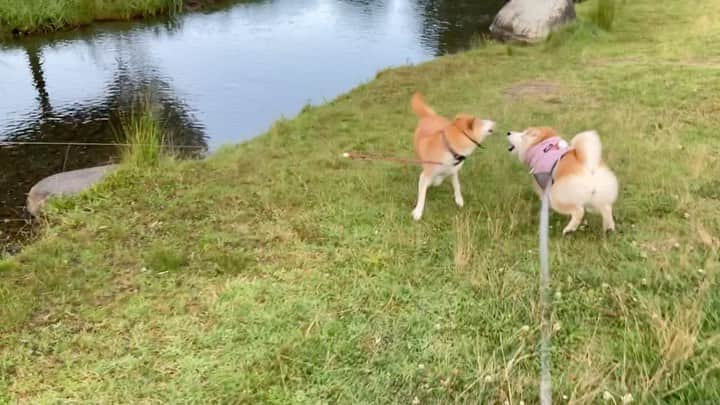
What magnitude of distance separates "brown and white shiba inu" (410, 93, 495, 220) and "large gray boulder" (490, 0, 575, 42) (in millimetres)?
7208

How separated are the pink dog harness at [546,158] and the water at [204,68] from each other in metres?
4.28

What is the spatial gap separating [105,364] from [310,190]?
2.34 metres

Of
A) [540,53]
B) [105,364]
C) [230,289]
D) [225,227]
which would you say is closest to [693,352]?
[230,289]

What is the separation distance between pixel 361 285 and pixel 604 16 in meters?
9.16

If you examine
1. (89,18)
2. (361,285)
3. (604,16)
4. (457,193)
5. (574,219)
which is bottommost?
(361,285)

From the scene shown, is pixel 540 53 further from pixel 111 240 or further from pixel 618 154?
pixel 111 240

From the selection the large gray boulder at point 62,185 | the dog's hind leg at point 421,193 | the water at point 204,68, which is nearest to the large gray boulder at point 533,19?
the water at point 204,68

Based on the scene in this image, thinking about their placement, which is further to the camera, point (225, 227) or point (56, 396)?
point (225, 227)

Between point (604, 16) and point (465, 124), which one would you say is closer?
point (465, 124)

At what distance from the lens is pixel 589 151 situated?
3.45 metres

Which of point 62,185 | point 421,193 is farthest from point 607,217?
point 62,185

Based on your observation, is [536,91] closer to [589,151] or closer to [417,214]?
[417,214]

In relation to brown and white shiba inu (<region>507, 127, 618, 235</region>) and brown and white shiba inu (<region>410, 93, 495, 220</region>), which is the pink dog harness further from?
brown and white shiba inu (<region>410, 93, 495, 220</region>)

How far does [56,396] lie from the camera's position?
2.73 metres
